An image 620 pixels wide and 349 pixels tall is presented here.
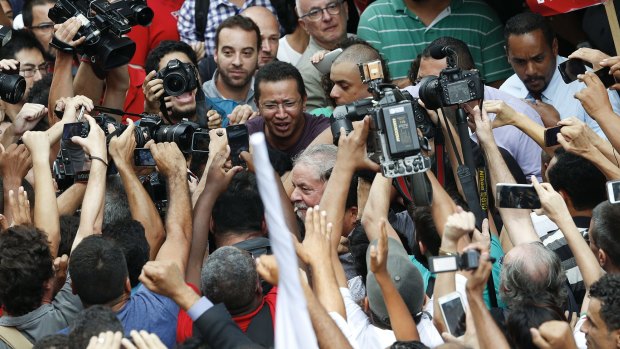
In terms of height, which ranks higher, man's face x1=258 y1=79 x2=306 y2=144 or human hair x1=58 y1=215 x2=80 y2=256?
man's face x1=258 y1=79 x2=306 y2=144

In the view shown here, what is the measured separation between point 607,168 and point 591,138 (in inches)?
7.4

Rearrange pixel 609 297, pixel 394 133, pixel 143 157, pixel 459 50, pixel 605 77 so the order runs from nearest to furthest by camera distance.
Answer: pixel 609 297 < pixel 394 133 < pixel 605 77 < pixel 143 157 < pixel 459 50

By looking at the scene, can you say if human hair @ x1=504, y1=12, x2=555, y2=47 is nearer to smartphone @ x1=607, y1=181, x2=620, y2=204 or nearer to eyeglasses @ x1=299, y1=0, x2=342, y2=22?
eyeglasses @ x1=299, y1=0, x2=342, y2=22

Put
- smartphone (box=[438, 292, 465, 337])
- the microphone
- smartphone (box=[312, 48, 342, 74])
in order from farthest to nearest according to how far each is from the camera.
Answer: smartphone (box=[312, 48, 342, 74]) < the microphone < smartphone (box=[438, 292, 465, 337])

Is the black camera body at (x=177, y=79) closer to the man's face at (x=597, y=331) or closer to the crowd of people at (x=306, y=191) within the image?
the crowd of people at (x=306, y=191)

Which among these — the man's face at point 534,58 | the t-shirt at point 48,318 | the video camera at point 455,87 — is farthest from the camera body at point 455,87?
the t-shirt at point 48,318

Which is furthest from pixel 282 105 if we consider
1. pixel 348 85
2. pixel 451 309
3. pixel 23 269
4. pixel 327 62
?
pixel 451 309

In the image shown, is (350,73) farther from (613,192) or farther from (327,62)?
(613,192)

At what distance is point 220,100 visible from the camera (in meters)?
8.77

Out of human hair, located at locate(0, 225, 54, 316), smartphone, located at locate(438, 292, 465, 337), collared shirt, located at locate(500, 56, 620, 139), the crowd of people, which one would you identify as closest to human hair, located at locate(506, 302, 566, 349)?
the crowd of people

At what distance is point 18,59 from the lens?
30.3ft

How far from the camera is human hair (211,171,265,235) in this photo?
21.8ft

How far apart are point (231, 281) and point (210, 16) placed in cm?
464

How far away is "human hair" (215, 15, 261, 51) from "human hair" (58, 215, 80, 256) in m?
2.53
